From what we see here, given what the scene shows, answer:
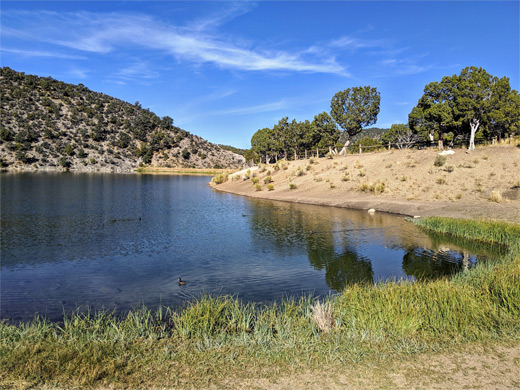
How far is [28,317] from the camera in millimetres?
11227

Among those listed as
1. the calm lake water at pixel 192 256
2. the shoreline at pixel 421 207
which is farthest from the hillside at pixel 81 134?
the shoreline at pixel 421 207

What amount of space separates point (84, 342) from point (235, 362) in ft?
11.9

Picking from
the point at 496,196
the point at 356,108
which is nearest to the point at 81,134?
the point at 356,108

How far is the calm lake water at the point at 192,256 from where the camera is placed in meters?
13.7

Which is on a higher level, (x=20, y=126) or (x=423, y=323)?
(x=20, y=126)

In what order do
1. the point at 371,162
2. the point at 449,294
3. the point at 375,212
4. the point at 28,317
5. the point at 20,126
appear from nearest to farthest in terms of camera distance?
the point at 449,294, the point at 28,317, the point at 375,212, the point at 371,162, the point at 20,126

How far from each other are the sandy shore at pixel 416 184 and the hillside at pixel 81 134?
8367 cm

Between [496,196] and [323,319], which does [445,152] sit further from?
[323,319]

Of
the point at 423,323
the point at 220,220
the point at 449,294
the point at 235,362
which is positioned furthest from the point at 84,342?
the point at 220,220

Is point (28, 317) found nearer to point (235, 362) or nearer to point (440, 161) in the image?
point (235, 362)

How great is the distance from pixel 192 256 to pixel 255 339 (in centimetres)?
1136

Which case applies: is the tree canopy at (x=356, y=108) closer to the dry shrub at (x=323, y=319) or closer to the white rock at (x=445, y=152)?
the white rock at (x=445, y=152)

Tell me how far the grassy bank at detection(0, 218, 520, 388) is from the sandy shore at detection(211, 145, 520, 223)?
20.8m

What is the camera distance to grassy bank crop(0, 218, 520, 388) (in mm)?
6941
